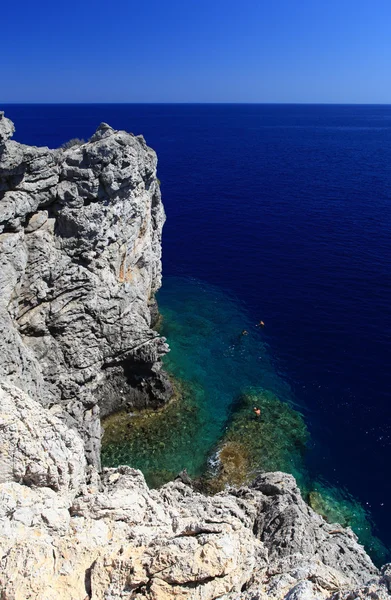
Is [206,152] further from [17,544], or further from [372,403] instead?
[17,544]

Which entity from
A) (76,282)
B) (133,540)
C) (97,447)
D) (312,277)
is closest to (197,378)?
(97,447)

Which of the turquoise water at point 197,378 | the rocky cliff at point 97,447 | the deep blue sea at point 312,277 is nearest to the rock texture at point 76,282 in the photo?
the rocky cliff at point 97,447

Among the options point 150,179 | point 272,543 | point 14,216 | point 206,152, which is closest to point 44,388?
point 14,216

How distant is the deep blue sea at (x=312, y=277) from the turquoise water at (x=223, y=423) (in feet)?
2.56

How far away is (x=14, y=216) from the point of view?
83.8 feet

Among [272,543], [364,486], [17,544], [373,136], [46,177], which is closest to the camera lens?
[17,544]

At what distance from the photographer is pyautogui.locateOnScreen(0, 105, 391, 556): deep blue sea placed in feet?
114

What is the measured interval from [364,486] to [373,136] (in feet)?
607

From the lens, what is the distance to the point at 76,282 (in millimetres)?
29062

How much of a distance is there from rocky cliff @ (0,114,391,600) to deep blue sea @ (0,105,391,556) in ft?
41.8

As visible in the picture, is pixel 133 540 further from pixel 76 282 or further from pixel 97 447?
pixel 76 282

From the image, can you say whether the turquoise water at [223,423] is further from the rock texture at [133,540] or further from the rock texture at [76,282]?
the rock texture at [133,540]

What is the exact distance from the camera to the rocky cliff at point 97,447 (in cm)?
1188

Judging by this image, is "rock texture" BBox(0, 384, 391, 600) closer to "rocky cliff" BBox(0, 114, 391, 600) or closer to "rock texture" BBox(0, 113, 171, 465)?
"rocky cliff" BBox(0, 114, 391, 600)
